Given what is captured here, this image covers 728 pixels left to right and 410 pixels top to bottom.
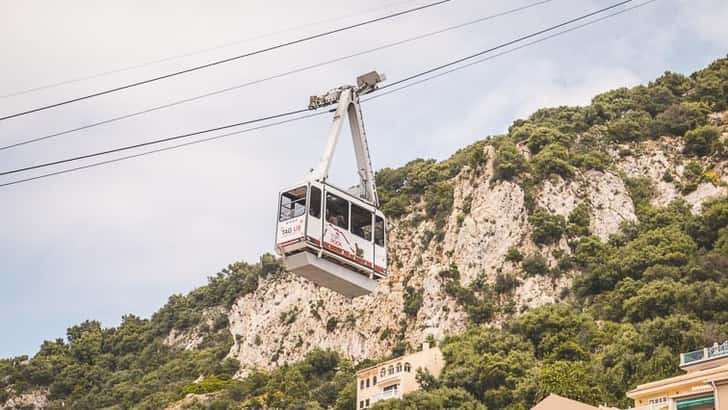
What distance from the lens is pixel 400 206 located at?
9738 centimetres

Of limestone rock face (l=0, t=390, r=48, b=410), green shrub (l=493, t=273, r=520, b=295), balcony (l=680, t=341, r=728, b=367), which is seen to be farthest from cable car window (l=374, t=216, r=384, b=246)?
limestone rock face (l=0, t=390, r=48, b=410)

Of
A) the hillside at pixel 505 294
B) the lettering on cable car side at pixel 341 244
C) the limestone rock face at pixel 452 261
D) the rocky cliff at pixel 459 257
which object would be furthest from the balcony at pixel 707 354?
the rocky cliff at pixel 459 257

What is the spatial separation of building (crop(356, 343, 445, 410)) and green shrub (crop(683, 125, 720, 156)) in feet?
98.4

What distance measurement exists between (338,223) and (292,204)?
4.16 ft

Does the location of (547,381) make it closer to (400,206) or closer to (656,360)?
(656,360)

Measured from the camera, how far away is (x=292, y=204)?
3028 centimetres

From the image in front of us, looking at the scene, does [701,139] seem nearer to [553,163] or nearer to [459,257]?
[553,163]

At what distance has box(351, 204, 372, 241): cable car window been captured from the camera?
30.8m

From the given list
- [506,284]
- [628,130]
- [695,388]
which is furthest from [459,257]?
[695,388]

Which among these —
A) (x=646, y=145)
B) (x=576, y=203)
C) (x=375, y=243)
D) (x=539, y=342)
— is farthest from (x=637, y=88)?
(x=375, y=243)

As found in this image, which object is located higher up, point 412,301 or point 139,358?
point 139,358

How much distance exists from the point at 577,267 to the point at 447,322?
382 inches

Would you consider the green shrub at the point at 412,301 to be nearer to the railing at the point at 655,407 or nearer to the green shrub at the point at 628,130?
the green shrub at the point at 628,130

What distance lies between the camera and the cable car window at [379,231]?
31.5 m
